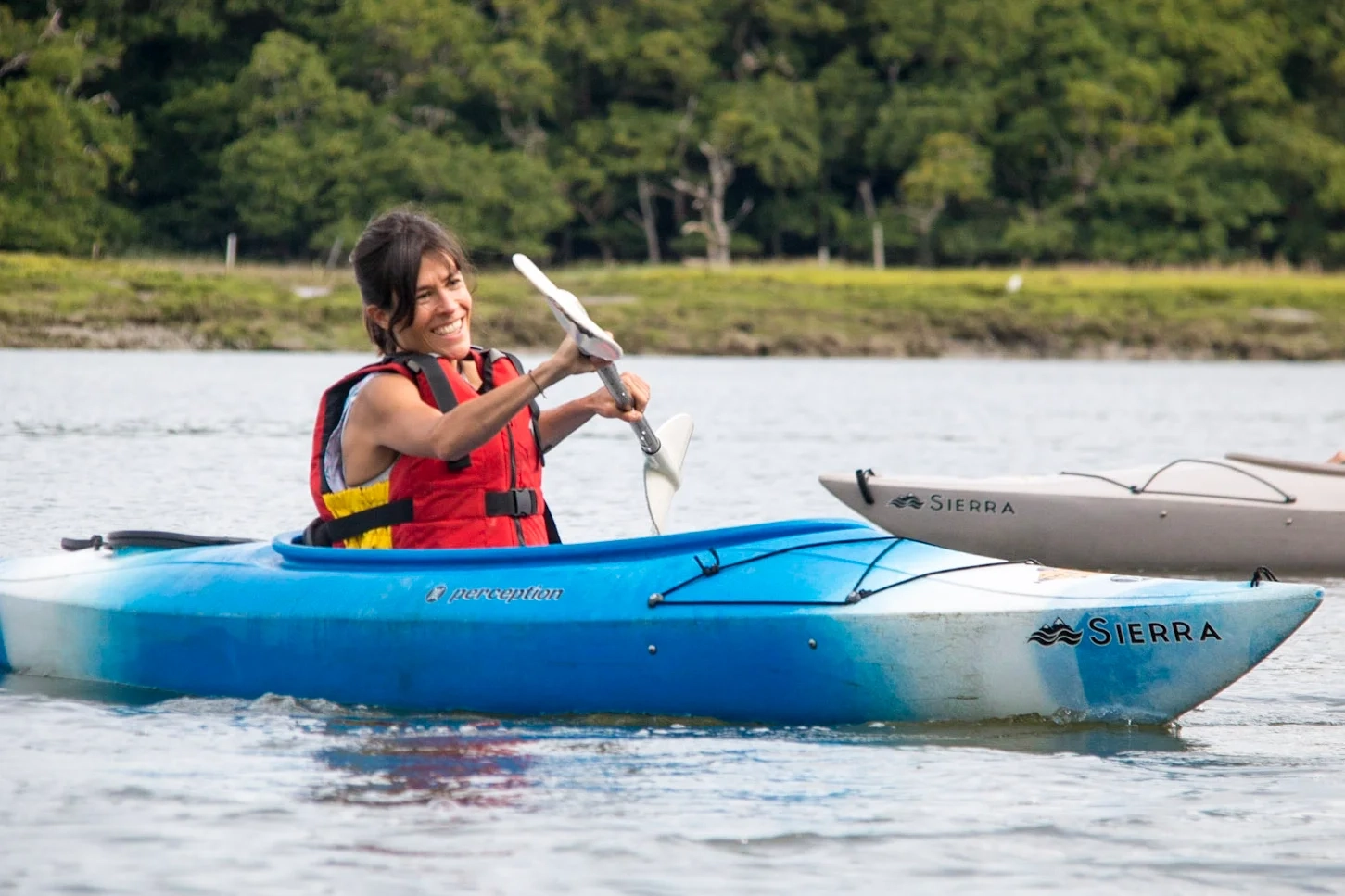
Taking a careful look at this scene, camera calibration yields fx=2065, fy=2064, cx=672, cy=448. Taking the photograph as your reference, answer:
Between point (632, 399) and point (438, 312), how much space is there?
1.76 ft

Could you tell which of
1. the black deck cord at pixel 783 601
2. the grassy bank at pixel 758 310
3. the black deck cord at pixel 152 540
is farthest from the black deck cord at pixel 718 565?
the grassy bank at pixel 758 310

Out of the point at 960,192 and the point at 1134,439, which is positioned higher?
the point at 960,192

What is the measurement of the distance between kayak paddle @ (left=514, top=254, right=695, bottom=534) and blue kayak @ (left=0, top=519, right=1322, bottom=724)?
494mm

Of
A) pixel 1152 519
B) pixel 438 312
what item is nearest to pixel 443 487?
pixel 438 312

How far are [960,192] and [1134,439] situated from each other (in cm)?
2693

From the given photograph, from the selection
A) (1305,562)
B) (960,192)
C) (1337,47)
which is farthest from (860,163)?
(1305,562)

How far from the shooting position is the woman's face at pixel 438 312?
5.14m

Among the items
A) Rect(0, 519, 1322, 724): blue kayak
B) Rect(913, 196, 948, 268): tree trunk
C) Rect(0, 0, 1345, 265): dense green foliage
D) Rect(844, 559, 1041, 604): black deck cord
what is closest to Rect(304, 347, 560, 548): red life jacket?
Rect(0, 519, 1322, 724): blue kayak

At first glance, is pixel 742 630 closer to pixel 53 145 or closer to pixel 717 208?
pixel 53 145

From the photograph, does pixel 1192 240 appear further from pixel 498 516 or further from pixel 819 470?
pixel 498 516

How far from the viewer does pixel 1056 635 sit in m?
5.00

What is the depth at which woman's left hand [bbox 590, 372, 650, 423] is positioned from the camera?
5.20 metres

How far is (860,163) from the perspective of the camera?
46.8 meters

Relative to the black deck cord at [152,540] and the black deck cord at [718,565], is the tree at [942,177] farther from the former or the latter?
the black deck cord at [718,565]
